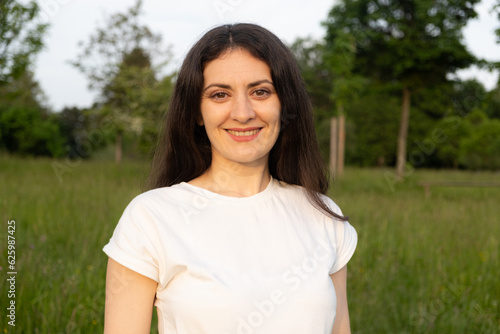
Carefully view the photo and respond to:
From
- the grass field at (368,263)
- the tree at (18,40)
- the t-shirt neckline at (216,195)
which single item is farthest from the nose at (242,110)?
the tree at (18,40)

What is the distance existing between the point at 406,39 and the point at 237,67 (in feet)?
44.2

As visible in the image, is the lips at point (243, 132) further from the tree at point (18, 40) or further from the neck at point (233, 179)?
the tree at point (18, 40)

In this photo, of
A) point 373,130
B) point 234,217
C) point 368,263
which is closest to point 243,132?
point 234,217

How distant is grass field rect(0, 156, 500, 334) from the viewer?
349cm

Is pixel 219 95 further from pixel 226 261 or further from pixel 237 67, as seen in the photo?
pixel 226 261

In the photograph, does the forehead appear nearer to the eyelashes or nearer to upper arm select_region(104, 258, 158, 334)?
the eyelashes

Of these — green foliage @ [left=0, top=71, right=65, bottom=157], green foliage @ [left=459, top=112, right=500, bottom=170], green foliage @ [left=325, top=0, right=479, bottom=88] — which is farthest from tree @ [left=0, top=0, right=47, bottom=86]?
green foliage @ [left=459, top=112, right=500, bottom=170]

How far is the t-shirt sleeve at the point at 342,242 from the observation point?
1.86 metres

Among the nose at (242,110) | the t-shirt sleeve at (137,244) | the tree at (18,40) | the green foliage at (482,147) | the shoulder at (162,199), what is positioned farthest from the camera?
the green foliage at (482,147)

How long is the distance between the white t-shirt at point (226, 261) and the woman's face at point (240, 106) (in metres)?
0.18

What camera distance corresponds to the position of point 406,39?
14086mm

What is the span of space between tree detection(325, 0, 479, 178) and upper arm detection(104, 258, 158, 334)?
12666 mm

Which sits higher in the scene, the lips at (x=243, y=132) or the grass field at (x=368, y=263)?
the lips at (x=243, y=132)

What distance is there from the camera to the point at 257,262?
1.62m
